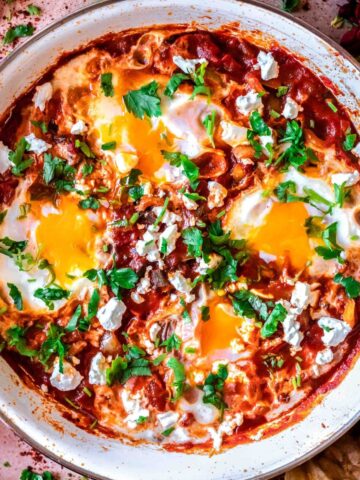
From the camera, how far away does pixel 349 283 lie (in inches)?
140

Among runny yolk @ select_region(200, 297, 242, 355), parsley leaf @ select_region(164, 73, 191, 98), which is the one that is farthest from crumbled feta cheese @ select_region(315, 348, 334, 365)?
parsley leaf @ select_region(164, 73, 191, 98)

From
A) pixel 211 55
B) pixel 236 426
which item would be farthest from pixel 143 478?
pixel 211 55

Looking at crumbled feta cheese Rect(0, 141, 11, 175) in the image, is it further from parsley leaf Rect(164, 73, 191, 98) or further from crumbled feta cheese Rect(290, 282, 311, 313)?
crumbled feta cheese Rect(290, 282, 311, 313)

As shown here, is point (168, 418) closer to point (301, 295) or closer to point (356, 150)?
point (301, 295)

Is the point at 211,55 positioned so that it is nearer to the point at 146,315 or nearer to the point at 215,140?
the point at 215,140

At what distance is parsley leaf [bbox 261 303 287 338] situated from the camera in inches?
140

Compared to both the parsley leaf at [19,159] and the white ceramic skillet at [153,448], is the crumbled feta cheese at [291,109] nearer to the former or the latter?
the white ceramic skillet at [153,448]

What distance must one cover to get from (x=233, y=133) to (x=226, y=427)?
1.45 metres

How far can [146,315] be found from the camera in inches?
144

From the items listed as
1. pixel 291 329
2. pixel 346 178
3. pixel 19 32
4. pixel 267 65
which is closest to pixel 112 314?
pixel 291 329

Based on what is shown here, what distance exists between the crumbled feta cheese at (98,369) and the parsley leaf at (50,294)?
13.2 inches

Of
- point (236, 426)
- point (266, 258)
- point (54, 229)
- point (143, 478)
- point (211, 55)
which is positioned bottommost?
point (143, 478)

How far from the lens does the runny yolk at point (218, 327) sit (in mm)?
3615

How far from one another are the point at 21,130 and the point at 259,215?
1215 mm
